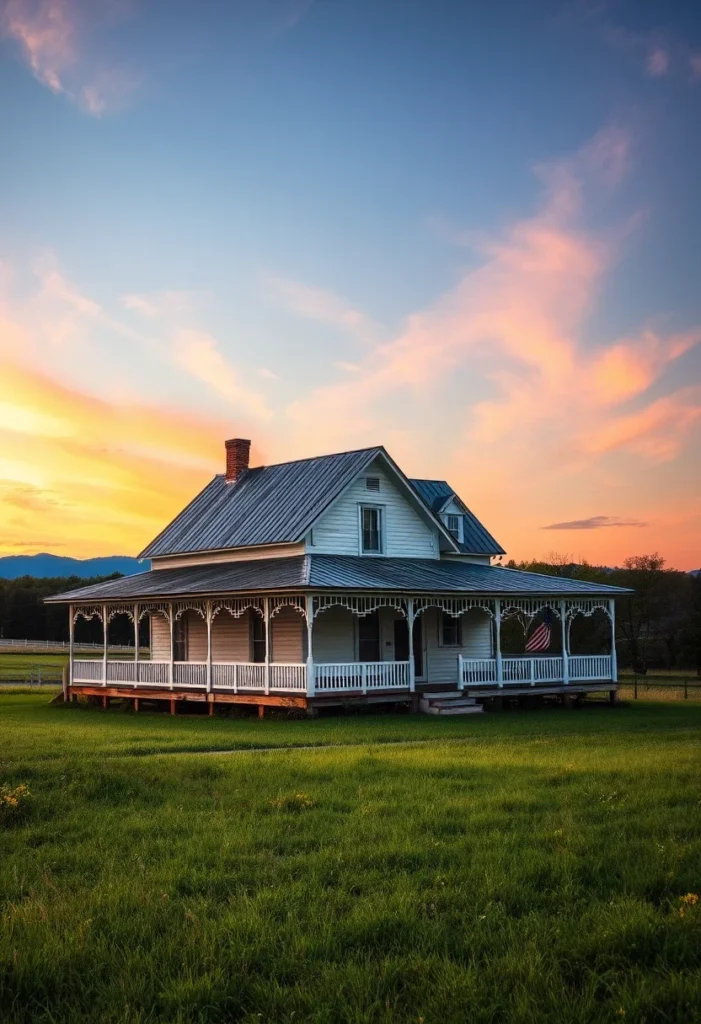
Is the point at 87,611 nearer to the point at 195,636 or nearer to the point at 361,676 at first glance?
the point at 195,636

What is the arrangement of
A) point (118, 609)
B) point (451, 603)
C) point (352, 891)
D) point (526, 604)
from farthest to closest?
point (118, 609), point (526, 604), point (451, 603), point (352, 891)

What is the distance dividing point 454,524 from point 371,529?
7473 millimetres

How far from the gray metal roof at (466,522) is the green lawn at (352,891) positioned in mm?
26441

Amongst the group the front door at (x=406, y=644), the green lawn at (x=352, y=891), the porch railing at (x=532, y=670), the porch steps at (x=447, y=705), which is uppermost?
the front door at (x=406, y=644)

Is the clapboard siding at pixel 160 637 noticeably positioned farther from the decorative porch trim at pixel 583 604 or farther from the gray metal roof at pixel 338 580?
the decorative porch trim at pixel 583 604

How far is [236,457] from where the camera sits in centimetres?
4378

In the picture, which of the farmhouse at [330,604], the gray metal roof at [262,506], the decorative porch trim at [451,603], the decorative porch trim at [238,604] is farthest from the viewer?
the gray metal roof at [262,506]

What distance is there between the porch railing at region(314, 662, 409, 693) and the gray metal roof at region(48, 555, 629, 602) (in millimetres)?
2460

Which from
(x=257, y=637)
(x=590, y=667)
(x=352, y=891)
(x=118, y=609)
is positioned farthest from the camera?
Result: (x=118, y=609)

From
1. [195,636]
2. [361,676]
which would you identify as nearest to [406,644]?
[361,676]

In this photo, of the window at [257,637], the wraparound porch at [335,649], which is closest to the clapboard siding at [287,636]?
the wraparound porch at [335,649]

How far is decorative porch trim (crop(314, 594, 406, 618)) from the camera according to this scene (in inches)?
1220

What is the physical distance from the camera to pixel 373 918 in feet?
26.9

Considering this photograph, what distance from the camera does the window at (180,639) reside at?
39556 mm
